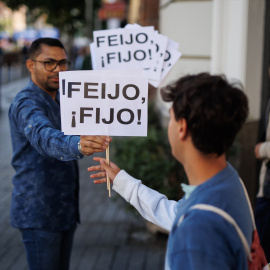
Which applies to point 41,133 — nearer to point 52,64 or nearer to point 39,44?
point 52,64

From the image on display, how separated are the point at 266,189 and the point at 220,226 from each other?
2280 mm

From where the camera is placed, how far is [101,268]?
450 cm

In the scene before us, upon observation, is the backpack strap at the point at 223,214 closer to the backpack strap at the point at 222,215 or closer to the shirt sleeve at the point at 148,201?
the backpack strap at the point at 222,215

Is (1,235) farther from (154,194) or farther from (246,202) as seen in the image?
(246,202)

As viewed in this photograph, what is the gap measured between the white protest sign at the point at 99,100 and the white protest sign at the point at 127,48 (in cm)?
121

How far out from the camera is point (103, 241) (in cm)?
514

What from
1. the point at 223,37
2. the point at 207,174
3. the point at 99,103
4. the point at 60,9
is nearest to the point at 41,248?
the point at 99,103

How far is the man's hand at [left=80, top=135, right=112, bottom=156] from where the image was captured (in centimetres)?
240

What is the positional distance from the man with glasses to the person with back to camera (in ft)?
4.21

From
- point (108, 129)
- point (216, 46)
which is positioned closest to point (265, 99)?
point (216, 46)

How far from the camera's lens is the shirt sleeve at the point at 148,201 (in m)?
2.09

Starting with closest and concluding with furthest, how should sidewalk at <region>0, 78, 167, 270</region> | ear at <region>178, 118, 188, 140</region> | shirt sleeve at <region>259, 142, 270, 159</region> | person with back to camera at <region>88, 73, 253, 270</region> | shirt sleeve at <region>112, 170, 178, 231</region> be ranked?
person with back to camera at <region>88, 73, 253, 270</region>, ear at <region>178, 118, 188, 140</region>, shirt sleeve at <region>112, 170, 178, 231</region>, shirt sleeve at <region>259, 142, 270, 159</region>, sidewalk at <region>0, 78, 167, 270</region>

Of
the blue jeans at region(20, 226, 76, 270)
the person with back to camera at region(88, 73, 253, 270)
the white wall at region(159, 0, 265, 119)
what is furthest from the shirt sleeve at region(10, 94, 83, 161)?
Answer: the white wall at region(159, 0, 265, 119)

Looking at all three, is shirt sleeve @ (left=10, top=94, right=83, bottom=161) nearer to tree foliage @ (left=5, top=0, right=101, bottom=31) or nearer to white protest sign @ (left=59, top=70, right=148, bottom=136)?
white protest sign @ (left=59, top=70, right=148, bottom=136)
